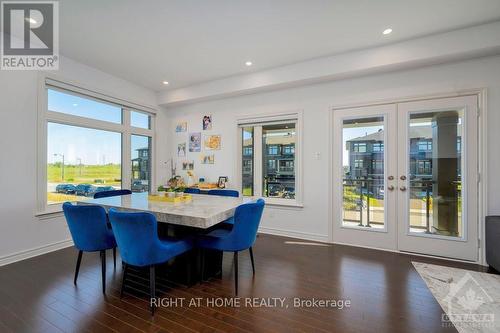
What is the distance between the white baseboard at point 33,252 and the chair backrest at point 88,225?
4.96ft

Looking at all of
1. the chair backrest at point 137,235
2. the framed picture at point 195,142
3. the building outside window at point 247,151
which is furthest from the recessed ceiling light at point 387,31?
the framed picture at point 195,142

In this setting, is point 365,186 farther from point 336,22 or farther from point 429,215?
point 336,22

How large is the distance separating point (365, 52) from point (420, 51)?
65cm

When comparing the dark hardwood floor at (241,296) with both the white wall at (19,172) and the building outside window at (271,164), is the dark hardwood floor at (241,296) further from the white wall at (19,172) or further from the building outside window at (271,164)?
the building outside window at (271,164)

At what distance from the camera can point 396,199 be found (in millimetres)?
3213

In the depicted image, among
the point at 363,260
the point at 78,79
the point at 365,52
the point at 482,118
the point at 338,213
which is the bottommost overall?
the point at 363,260

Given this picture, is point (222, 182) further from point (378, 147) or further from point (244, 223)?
point (378, 147)

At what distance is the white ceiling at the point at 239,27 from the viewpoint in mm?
2277

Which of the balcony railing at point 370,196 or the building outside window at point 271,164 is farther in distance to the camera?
the building outside window at point 271,164

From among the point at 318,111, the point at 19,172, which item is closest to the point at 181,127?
the point at 19,172

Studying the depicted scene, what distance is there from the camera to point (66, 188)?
11.6 feet

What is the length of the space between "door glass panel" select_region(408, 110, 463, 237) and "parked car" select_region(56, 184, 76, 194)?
5.33m

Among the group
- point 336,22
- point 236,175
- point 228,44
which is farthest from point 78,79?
point 336,22

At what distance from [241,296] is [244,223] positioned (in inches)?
27.5
